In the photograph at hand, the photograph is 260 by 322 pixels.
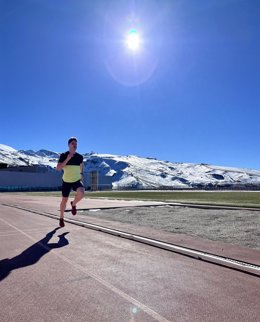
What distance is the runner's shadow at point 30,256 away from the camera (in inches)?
208

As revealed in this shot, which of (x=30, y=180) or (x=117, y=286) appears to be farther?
(x=30, y=180)

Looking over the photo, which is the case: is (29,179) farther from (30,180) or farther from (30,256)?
(30,256)

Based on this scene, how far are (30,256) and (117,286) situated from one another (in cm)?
222

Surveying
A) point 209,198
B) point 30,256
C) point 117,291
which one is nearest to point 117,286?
point 117,291

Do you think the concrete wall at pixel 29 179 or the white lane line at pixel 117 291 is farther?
the concrete wall at pixel 29 179

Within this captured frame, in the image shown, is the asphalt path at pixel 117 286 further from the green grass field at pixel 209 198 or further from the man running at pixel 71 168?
the green grass field at pixel 209 198

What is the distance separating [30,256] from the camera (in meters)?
6.08

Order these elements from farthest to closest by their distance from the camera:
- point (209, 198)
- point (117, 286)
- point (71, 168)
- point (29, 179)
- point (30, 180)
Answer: point (30, 180) < point (29, 179) < point (209, 198) < point (71, 168) < point (117, 286)

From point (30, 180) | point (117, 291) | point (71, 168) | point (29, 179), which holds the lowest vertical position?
point (117, 291)

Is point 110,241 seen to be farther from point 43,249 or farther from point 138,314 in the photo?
point 138,314

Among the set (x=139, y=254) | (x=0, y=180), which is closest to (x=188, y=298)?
(x=139, y=254)

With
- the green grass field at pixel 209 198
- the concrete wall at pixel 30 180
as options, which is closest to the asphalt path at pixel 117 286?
the green grass field at pixel 209 198

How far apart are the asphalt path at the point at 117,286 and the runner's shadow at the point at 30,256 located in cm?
1

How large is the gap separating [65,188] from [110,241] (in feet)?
9.63
